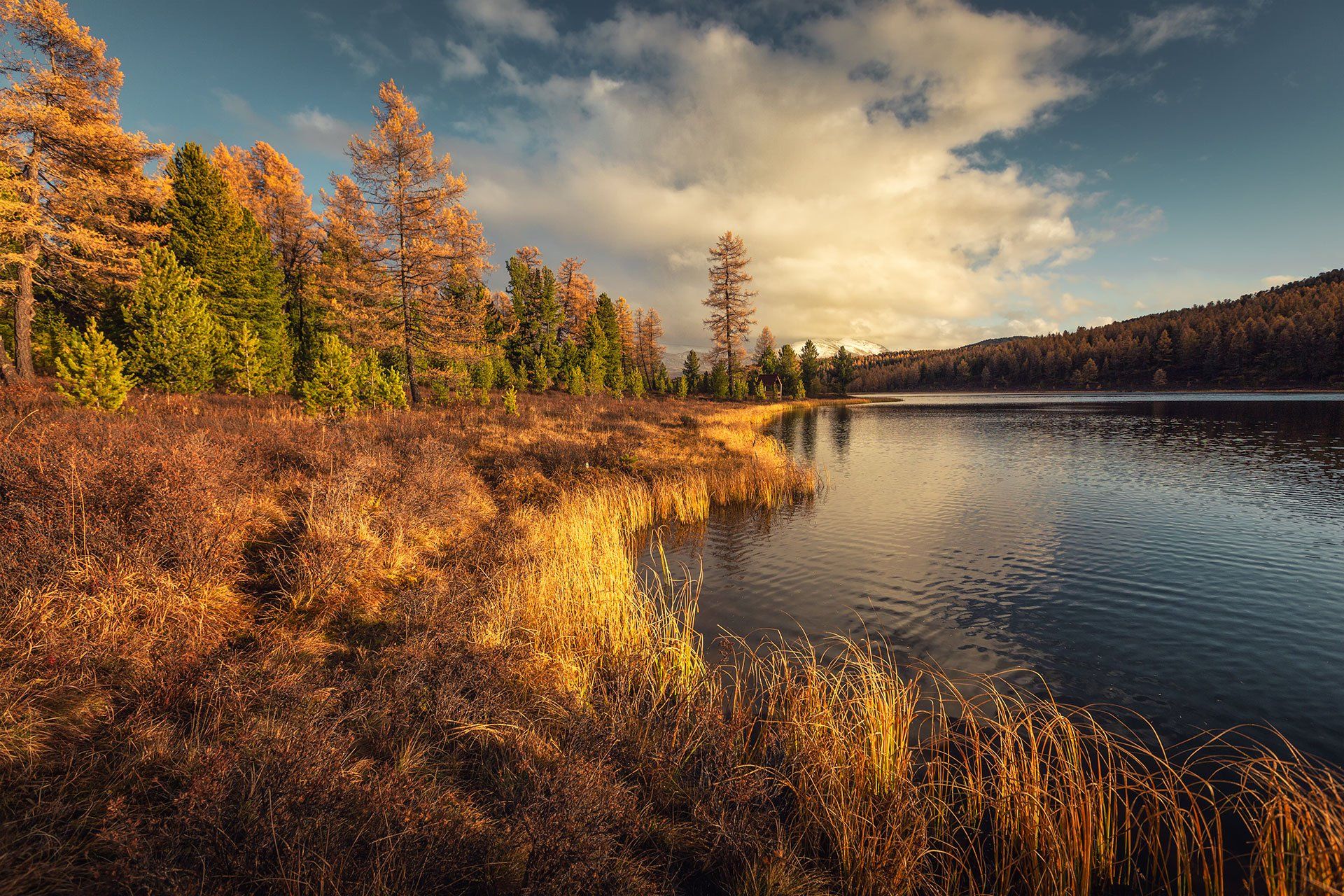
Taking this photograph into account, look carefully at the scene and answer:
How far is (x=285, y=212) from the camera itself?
3875 centimetres

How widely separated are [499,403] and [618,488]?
23344mm

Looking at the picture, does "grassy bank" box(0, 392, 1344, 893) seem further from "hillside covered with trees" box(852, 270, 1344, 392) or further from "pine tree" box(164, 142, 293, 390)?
"hillside covered with trees" box(852, 270, 1344, 392)

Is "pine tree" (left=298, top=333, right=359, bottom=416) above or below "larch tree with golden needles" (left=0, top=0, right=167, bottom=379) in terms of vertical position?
below

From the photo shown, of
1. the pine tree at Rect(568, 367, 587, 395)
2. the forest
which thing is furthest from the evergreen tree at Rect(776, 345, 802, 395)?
the forest

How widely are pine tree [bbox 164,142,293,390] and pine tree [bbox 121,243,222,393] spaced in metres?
6.44

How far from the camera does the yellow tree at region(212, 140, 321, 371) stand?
121 ft

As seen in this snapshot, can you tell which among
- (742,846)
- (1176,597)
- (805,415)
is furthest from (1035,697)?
(805,415)

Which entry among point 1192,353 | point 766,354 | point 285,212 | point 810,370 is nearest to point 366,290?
point 285,212

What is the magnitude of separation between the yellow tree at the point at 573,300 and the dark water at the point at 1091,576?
53.5 metres

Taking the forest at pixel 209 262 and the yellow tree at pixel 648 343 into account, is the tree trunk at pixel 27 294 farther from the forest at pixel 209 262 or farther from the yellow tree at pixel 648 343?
the yellow tree at pixel 648 343

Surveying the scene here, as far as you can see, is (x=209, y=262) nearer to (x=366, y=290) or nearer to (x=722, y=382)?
(x=366, y=290)

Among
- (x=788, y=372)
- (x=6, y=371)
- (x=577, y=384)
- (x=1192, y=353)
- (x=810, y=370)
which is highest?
(x=810, y=370)

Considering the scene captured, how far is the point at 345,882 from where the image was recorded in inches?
106

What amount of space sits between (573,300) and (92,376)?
59312mm
